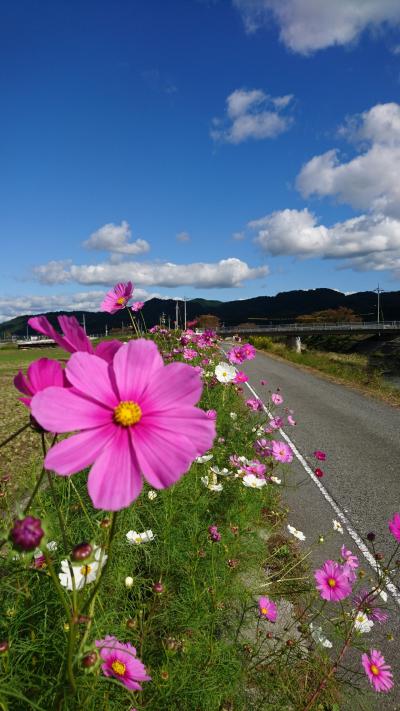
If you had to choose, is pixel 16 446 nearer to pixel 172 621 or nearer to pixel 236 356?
pixel 236 356

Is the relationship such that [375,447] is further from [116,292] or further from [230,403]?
[116,292]

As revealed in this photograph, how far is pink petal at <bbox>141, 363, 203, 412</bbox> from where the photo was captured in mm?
743

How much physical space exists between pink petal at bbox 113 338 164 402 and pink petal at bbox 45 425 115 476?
0.07m

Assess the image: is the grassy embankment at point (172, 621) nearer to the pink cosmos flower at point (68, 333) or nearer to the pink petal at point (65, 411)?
the pink petal at point (65, 411)

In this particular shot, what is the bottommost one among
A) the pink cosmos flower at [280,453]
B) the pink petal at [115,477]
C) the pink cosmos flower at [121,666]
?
the pink cosmos flower at [280,453]

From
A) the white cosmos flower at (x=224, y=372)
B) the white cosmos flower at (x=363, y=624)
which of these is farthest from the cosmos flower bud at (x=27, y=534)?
the white cosmos flower at (x=224, y=372)

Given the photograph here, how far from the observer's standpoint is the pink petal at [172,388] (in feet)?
2.44

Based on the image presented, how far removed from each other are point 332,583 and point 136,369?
4.82ft

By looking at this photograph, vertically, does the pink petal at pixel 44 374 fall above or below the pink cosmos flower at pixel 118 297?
below

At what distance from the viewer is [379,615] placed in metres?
1.94

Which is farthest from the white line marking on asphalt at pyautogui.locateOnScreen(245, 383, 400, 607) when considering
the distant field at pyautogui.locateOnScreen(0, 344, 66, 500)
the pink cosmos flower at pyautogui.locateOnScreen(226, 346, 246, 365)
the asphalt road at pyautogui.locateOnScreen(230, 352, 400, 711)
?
the distant field at pyautogui.locateOnScreen(0, 344, 66, 500)

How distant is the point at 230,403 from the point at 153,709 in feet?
14.2

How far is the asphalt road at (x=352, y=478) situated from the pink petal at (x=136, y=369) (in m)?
2.30

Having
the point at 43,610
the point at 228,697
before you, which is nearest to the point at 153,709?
the point at 228,697
